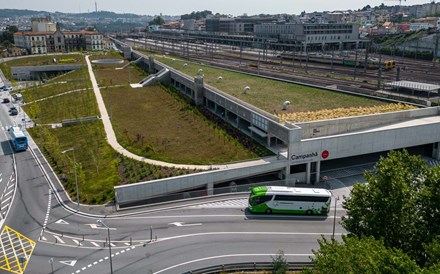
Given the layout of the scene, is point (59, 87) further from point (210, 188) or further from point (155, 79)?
point (210, 188)

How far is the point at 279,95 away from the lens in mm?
67938

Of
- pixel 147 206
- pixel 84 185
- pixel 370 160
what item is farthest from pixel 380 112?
pixel 84 185

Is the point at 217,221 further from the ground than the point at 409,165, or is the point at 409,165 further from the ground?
the point at 409,165

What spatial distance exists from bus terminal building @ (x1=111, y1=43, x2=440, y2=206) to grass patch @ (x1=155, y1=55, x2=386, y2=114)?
5.61 meters

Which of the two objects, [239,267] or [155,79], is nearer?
[239,267]

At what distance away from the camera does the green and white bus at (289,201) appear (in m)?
38.3

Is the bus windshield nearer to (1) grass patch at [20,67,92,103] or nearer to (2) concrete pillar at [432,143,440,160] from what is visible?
(1) grass patch at [20,67,92,103]

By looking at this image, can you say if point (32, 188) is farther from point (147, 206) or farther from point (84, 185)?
point (147, 206)

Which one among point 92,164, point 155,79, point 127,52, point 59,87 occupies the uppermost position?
point 127,52

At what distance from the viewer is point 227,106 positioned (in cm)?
6388

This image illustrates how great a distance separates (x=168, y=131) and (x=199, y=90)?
57.3 ft

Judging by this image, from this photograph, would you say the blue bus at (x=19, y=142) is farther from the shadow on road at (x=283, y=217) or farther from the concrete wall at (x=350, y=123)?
the concrete wall at (x=350, y=123)

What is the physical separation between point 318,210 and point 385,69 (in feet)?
292

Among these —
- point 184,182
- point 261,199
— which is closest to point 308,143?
point 261,199
